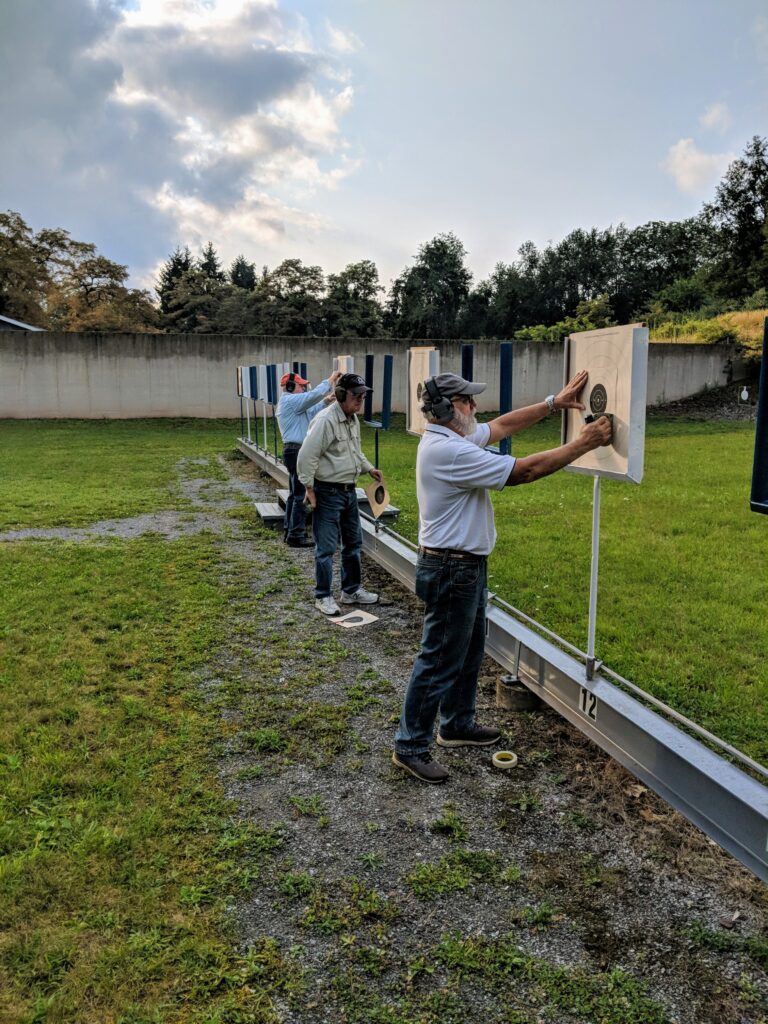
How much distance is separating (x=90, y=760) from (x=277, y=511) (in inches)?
223

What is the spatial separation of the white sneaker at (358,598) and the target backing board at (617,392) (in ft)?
9.20

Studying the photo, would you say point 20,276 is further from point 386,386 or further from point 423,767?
point 423,767

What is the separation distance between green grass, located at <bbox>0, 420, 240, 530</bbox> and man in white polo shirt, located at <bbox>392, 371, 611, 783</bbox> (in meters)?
6.78

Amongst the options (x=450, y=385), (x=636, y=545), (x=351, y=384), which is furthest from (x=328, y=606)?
(x=636, y=545)

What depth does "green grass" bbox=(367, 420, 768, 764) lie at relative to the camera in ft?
13.5

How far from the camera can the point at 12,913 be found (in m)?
2.52

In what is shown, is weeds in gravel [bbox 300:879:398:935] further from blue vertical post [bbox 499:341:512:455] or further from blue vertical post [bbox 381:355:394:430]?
blue vertical post [bbox 381:355:394:430]

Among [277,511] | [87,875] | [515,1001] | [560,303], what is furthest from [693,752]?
[560,303]

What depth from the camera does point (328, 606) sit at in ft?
19.0

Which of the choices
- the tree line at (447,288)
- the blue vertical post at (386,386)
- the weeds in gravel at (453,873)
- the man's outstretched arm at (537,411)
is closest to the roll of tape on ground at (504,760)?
the weeds in gravel at (453,873)

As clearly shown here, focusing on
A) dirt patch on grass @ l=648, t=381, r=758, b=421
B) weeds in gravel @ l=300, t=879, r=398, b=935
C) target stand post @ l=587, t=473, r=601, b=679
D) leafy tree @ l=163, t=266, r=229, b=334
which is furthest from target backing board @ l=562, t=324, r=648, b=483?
leafy tree @ l=163, t=266, r=229, b=334

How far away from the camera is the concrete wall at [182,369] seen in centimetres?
2119

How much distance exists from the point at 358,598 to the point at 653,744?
3.37 meters

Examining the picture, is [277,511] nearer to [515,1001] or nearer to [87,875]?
[87,875]
